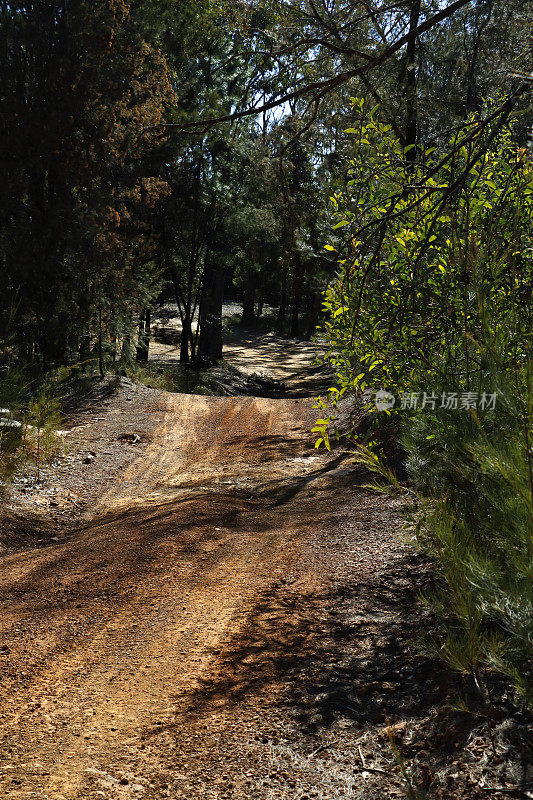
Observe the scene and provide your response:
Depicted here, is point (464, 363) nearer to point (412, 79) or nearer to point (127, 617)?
point (127, 617)

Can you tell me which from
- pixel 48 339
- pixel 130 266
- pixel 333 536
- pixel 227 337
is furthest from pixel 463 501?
pixel 227 337

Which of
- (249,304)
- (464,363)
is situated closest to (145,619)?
(464,363)

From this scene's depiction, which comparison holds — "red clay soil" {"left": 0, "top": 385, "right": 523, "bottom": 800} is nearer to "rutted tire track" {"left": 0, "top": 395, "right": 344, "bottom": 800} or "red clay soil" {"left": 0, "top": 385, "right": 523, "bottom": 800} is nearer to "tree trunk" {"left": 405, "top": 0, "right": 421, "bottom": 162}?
"rutted tire track" {"left": 0, "top": 395, "right": 344, "bottom": 800}

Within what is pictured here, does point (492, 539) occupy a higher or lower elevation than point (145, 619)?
higher

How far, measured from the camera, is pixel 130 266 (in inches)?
440

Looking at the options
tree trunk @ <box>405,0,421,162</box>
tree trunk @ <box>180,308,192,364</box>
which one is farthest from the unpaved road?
tree trunk @ <box>180,308,192,364</box>

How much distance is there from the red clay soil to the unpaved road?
0.01 meters

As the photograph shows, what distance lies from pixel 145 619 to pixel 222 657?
2.22 feet

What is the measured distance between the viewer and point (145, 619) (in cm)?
365

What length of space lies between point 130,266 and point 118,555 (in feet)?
24.3

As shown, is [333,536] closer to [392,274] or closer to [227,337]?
[392,274]

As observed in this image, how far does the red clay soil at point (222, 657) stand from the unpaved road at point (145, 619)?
0.01 meters

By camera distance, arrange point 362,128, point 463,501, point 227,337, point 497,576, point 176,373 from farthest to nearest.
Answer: point 227,337 → point 176,373 → point 362,128 → point 463,501 → point 497,576

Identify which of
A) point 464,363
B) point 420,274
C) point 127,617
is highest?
point 420,274
